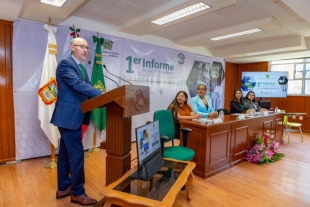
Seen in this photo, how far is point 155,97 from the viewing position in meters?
4.91

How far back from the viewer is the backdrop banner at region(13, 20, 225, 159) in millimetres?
3127

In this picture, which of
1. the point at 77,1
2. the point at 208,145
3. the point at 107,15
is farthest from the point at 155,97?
the point at 77,1

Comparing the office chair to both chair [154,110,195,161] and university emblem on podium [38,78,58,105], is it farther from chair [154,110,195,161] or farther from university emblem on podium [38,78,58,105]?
university emblem on podium [38,78,58,105]

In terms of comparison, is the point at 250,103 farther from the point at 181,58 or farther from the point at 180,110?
the point at 180,110

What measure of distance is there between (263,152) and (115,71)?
10.6 ft

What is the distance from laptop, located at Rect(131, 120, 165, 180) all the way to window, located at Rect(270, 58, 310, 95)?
21.3 feet

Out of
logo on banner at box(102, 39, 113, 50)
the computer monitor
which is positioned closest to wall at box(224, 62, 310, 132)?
logo on banner at box(102, 39, 113, 50)

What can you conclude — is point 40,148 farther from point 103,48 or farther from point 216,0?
point 216,0

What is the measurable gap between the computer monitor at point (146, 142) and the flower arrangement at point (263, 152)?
238 centimetres

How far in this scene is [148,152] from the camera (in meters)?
1.58

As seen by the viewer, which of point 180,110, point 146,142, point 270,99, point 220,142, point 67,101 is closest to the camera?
point 146,142

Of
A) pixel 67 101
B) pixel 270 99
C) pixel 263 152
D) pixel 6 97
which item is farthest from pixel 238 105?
pixel 6 97

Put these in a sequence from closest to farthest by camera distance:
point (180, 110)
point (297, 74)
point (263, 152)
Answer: point (180, 110)
point (263, 152)
point (297, 74)

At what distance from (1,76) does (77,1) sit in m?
1.68
